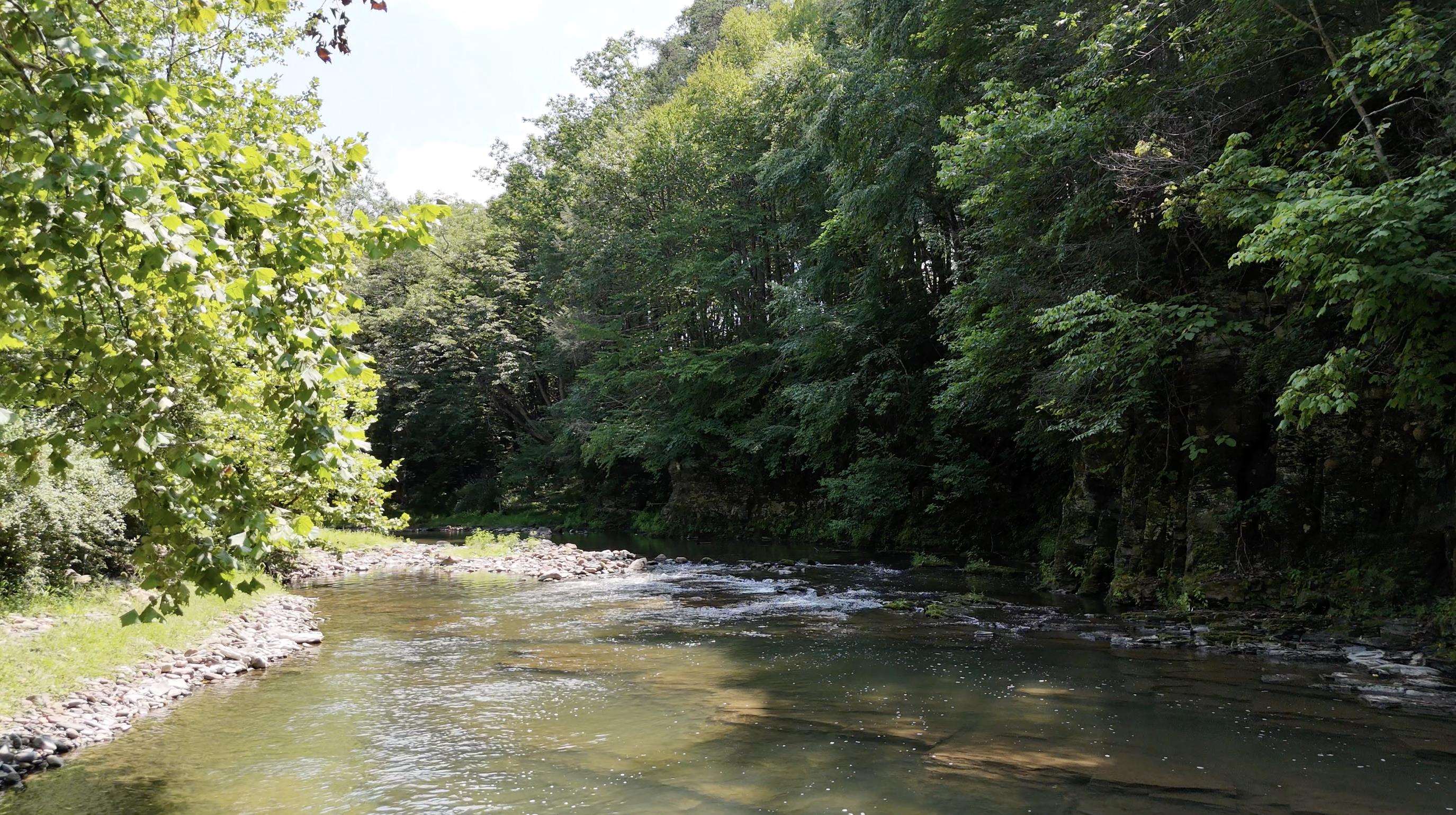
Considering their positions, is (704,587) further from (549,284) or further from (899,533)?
(549,284)

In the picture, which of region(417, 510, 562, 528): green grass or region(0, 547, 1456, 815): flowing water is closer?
region(0, 547, 1456, 815): flowing water

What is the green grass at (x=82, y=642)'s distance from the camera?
7.35 m

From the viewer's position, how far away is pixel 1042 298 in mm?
13164

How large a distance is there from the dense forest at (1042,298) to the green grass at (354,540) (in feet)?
27.1

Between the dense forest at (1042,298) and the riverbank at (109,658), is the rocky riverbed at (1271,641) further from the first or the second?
the riverbank at (109,658)

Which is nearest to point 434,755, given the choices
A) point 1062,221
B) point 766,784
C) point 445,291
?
point 766,784

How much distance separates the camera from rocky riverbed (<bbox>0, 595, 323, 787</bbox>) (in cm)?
629

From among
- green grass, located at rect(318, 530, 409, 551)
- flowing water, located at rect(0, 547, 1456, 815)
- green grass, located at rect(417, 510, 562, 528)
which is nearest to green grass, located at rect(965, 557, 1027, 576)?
flowing water, located at rect(0, 547, 1456, 815)

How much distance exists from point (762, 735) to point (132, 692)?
6091 mm

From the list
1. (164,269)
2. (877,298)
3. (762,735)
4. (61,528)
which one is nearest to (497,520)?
(877,298)

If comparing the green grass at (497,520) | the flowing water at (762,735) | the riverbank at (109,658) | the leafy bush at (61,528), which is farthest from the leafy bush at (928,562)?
the green grass at (497,520)

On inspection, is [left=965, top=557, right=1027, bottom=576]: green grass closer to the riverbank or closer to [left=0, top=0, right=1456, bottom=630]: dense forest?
[left=0, top=0, right=1456, bottom=630]: dense forest

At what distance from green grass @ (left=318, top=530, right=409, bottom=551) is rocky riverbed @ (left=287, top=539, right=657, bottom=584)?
0.31 m

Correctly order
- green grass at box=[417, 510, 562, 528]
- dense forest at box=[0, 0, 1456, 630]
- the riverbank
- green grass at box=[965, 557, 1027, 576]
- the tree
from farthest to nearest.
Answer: green grass at box=[417, 510, 562, 528] → green grass at box=[965, 557, 1027, 576] → the riverbank → dense forest at box=[0, 0, 1456, 630] → the tree
